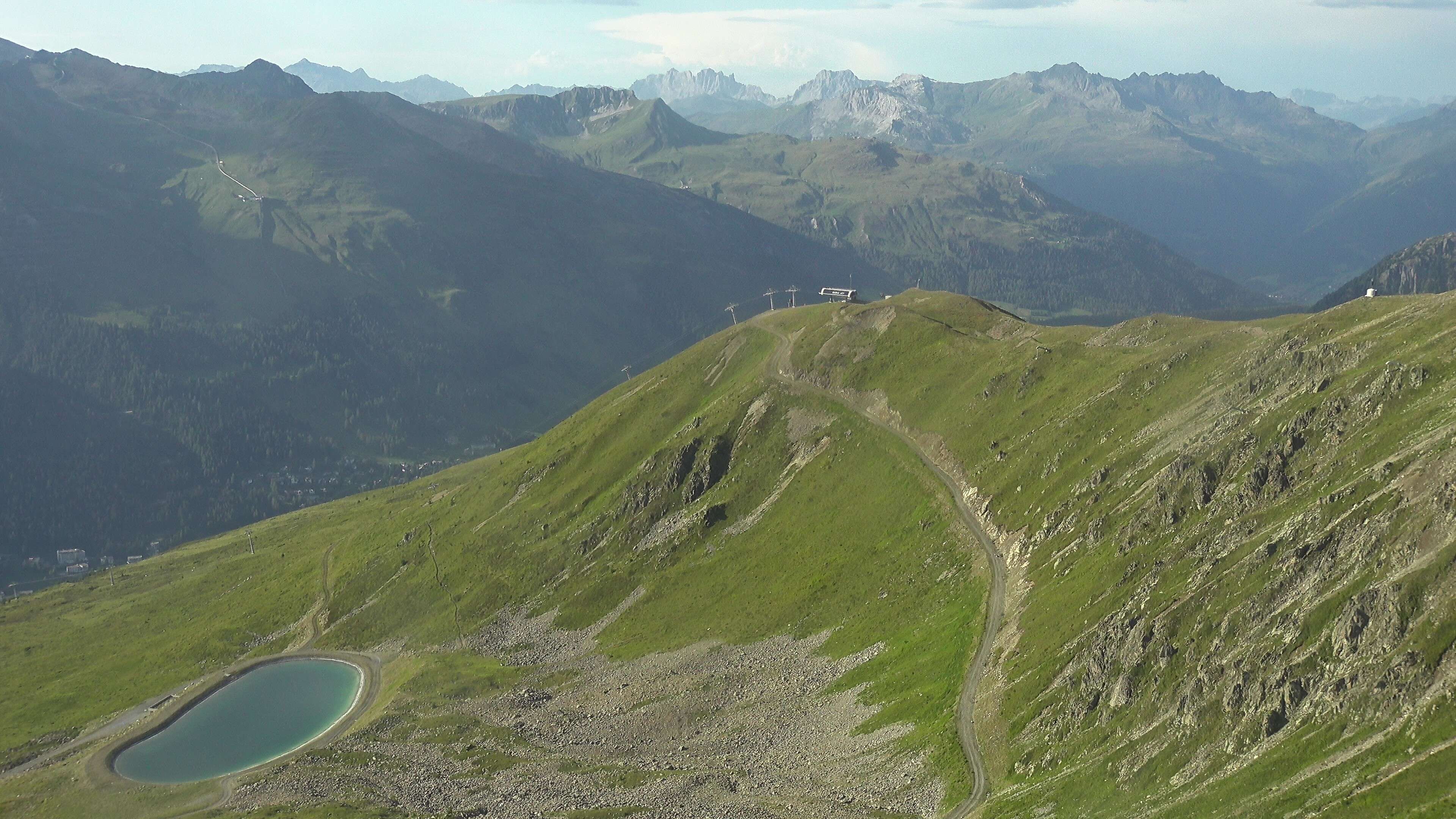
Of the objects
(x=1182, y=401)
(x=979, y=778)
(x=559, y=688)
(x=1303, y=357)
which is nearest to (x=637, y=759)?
(x=559, y=688)

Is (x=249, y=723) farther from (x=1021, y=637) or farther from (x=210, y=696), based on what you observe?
(x=1021, y=637)

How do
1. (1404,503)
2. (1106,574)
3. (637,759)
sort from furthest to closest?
(637,759)
(1106,574)
(1404,503)

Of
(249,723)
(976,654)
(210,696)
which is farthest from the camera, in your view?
(210,696)

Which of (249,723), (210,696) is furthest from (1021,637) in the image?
(210,696)

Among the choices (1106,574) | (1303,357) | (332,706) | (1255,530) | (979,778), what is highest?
(1303,357)

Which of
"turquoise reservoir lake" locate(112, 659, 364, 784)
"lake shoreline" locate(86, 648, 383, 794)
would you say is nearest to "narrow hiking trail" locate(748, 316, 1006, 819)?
"lake shoreline" locate(86, 648, 383, 794)

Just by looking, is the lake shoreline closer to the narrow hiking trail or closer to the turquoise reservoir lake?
the turquoise reservoir lake

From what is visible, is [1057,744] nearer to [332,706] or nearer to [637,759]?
[637,759]

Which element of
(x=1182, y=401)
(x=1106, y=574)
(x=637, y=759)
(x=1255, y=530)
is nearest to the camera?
(x=1255, y=530)
